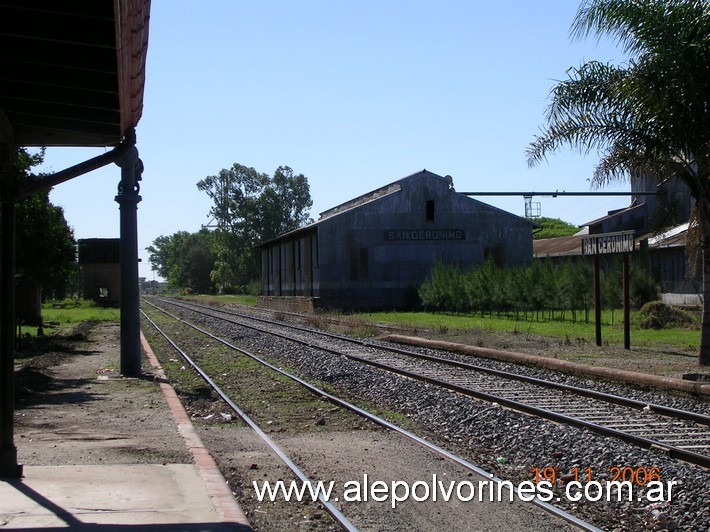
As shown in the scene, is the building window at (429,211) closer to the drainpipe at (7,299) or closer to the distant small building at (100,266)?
the distant small building at (100,266)

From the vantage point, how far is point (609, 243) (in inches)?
793

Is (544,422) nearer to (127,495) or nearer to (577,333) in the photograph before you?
(127,495)

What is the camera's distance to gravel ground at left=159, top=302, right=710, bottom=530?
6488 mm

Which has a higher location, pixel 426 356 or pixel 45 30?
pixel 45 30

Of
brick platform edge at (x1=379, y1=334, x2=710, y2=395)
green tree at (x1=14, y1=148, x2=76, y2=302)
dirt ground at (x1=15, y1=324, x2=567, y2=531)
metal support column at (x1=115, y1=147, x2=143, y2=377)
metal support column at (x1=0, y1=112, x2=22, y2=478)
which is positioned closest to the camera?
dirt ground at (x1=15, y1=324, x2=567, y2=531)

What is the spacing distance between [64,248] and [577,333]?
16.0 meters

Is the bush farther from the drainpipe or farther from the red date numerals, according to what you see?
the drainpipe

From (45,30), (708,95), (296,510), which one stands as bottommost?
(296,510)

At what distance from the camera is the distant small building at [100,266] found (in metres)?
73.9

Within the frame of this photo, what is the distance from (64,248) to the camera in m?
26.3

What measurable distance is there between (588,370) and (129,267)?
28.5ft

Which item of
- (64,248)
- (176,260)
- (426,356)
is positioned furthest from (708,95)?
(176,260)

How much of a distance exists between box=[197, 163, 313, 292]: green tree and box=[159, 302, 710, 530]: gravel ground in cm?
9009
